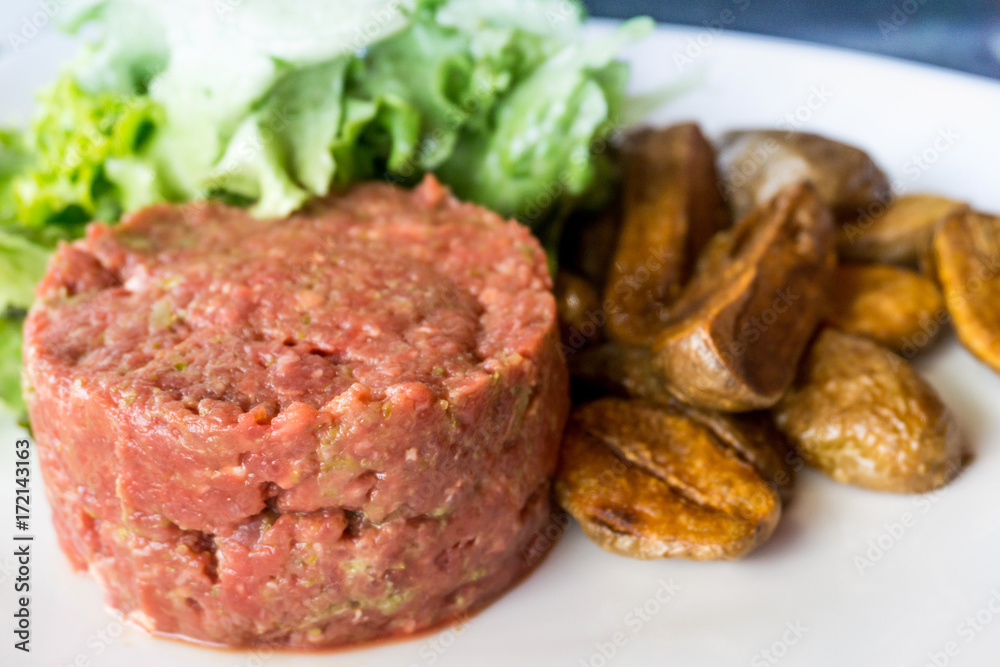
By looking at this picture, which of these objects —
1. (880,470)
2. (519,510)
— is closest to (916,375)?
(880,470)

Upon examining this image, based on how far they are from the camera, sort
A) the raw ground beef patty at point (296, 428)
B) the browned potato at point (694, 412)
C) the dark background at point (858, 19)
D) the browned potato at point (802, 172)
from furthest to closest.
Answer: the dark background at point (858, 19) → the browned potato at point (802, 172) → the browned potato at point (694, 412) → the raw ground beef patty at point (296, 428)

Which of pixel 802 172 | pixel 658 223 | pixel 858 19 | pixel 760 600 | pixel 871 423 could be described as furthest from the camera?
pixel 858 19

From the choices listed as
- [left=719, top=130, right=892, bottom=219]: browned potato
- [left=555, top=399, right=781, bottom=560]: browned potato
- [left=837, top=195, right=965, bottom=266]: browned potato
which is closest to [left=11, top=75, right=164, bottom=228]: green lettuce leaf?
[left=555, top=399, right=781, bottom=560]: browned potato

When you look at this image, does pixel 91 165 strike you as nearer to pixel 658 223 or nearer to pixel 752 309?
pixel 658 223

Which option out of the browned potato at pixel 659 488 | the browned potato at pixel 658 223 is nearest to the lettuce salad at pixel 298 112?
the browned potato at pixel 658 223

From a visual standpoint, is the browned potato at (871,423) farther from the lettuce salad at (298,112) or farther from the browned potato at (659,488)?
the lettuce salad at (298,112)

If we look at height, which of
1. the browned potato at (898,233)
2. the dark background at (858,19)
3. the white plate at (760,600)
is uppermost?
the browned potato at (898,233)

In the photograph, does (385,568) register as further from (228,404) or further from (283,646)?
(228,404)

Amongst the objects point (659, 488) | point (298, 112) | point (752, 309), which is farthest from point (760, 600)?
point (298, 112)
